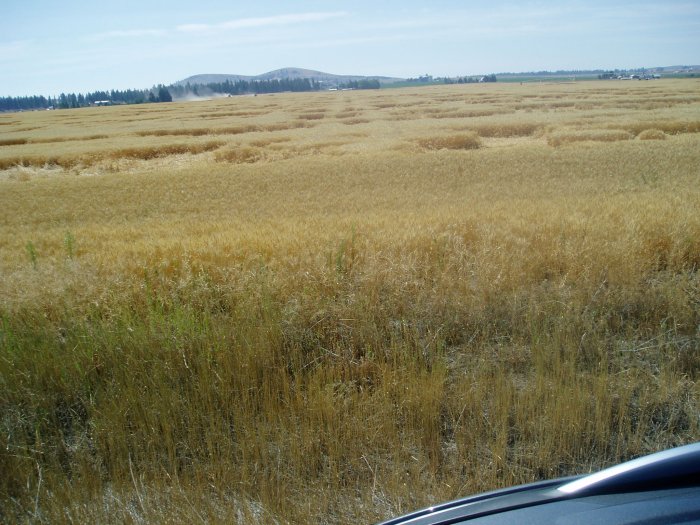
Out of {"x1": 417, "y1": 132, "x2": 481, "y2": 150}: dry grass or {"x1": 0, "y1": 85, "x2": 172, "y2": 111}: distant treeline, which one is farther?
{"x1": 0, "y1": 85, "x2": 172, "y2": 111}: distant treeline

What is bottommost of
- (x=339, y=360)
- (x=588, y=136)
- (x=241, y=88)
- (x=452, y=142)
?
(x=339, y=360)

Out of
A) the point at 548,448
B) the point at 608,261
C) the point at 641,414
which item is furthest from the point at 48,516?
the point at 608,261

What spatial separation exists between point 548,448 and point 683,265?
11.2 feet

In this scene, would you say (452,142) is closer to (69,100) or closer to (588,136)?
(588,136)

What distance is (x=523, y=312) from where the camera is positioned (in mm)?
4340

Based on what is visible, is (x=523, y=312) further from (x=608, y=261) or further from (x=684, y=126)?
(x=684, y=126)

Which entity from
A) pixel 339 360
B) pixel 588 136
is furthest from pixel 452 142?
pixel 339 360

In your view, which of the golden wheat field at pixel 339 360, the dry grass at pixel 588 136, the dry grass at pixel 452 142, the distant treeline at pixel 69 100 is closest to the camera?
the golden wheat field at pixel 339 360

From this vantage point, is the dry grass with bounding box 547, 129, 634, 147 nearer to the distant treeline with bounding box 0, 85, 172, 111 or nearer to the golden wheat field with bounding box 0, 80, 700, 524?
the golden wheat field with bounding box 0, 80, 700, 524

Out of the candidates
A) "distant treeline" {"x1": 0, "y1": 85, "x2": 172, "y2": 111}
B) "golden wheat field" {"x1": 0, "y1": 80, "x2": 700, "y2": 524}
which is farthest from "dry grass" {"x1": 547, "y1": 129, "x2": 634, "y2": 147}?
"distant treeline" {"x1": 0, "y1": 85, "x2": 172, "y2": 111}

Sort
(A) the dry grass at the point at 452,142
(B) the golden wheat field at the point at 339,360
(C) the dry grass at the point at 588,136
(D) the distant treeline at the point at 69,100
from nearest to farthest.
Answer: (B) the golden wheat field at the point at 339,360 < (C) the dry grass at the point at 588,136 < (A) the dry grass at the point at 452,142 < (D) the distant treeline at the point at 69,100

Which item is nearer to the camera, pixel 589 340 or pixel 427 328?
pixel 589 340

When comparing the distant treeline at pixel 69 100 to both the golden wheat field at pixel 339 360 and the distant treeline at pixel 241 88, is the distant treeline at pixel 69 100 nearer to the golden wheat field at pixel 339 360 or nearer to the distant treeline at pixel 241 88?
the distant treeline at pixel 241 88

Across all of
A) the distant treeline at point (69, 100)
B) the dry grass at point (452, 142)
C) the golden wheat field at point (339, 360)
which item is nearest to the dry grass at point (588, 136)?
the dry grass at point (452, 142)
